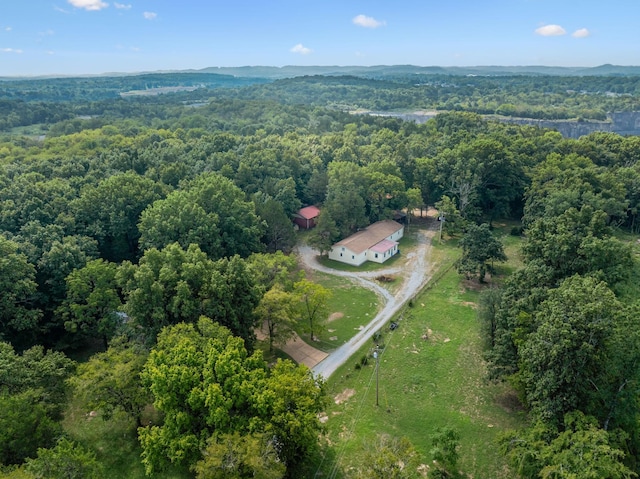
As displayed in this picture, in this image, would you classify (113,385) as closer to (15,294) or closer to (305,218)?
(15,294)

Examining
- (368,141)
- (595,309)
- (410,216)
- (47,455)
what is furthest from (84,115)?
(595,309)

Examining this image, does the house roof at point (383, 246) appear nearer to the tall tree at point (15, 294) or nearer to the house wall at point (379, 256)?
the house wall at point (379, 256)

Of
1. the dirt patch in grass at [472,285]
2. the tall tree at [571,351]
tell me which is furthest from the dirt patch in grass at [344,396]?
the dirt patch in grass at [472,285]

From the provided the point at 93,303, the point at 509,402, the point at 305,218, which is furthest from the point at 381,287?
the point at 93,303

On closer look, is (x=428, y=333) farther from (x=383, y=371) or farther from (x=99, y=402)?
(x=99, y=402)

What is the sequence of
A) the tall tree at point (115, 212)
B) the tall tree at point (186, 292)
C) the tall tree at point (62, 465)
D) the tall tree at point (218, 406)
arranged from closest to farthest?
the tall tree at point (62, 465), the tall tree at point (218, 406), the tall tree at point (186, 292), the tall tree at point (115, 212)

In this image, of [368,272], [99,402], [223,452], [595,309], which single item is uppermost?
[595,309]
